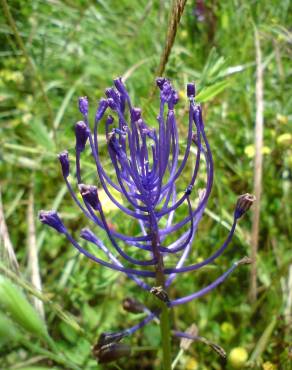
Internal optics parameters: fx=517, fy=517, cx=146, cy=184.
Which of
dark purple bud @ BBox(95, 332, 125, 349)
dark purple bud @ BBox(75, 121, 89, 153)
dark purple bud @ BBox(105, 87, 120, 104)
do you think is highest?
dark purple bud @ BBox(105, 87, 120, 104)

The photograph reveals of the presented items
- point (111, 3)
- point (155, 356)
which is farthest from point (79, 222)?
point (111, 3)

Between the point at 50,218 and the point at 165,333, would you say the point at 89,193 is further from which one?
the point at 165,333

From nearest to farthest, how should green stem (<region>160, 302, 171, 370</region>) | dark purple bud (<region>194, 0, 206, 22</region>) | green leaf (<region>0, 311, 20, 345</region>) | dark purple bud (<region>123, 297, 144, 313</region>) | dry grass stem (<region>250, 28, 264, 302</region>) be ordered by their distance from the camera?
green leaf (<region>0, 311, 20, 345</region>) → green stem (<region>160, 302, 171, 370</region>) → dark purple bud (<region>123, 297, 144, 313</region>) → dry grass stem (<region>250, 28, 264, 302</region>) → dark purple bud (<region>194, 0, 206, 22</region>)

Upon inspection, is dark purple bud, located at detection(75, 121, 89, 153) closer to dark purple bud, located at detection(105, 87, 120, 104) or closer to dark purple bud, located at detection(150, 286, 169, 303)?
dark purple bud, located at detection(105, 87, 120, 104)

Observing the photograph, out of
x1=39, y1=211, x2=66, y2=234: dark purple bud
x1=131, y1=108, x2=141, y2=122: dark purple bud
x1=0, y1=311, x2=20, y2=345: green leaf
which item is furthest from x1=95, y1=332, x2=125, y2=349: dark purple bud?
x1=0, y1=311, x2=20, y2=345: green leaf

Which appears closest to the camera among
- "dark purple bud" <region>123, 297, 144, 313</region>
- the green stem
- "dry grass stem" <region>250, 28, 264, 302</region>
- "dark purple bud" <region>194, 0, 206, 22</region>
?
the green stem

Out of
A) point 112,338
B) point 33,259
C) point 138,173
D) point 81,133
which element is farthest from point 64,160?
point 33,259

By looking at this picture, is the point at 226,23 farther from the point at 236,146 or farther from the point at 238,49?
the point at 236,146
